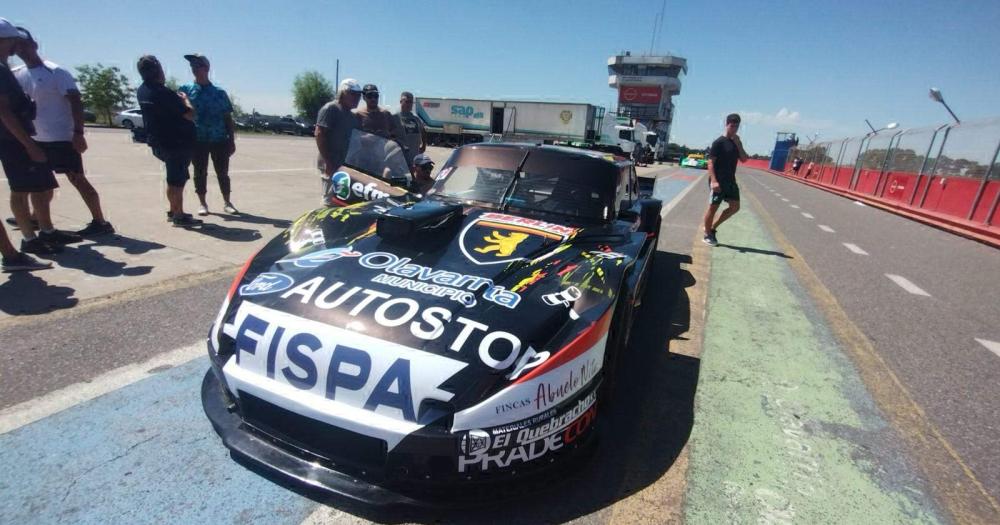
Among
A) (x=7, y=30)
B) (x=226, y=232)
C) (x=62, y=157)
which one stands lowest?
(x=226, y=232)

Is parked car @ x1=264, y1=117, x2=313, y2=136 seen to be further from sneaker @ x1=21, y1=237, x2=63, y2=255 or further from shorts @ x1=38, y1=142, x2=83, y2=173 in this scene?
sneaker @ x1=21, y1=237, x2=63, y2=255

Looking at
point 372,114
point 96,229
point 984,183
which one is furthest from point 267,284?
point 984,183

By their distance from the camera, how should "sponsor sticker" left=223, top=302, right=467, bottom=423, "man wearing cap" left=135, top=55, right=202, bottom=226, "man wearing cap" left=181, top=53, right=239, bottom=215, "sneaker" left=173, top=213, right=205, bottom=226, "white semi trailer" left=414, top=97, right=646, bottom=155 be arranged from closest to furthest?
"sponsor sticker" left=223, top=302, right=467, bottom=423 → "man wearing cap" left=135, top=55, right=202, bottom=226 → "sneaker" left=173, top=213, right=205, bottom=226 → "man wearing cap" left=181, top=53, right=239, bottom=215 → "white semi trailer" left=414, top=97, right=646, bottom=155

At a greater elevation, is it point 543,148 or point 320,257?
point 543,148

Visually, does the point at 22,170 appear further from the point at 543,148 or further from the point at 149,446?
the point at 543,148

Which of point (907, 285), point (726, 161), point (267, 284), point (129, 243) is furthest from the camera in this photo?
point (726, 161)

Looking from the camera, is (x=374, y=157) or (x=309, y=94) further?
(x=309, y=94)

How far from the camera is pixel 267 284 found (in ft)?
6.38

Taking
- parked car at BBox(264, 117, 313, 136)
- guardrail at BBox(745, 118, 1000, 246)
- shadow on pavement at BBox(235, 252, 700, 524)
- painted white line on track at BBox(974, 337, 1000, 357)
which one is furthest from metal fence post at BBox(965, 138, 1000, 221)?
parked car at BBox(264, 117, 313, 136)

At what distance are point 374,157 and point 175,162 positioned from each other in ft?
9.49

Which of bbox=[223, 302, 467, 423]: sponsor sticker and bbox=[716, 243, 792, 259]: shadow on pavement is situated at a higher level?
bbox=[223, 302, 467, 423]: sponsor sticker

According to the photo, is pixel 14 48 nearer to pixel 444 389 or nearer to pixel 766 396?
pixel 444 389

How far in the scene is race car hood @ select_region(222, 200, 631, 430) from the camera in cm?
156

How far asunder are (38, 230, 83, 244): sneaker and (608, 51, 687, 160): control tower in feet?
272
